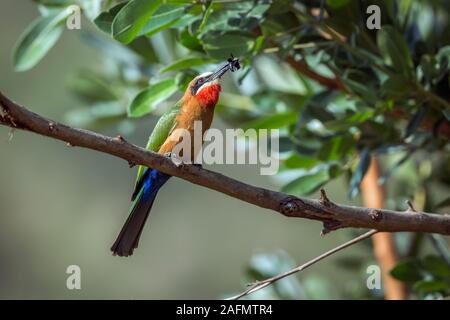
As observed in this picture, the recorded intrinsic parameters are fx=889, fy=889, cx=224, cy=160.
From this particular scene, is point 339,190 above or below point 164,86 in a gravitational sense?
above

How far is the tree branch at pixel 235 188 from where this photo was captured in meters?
2.10

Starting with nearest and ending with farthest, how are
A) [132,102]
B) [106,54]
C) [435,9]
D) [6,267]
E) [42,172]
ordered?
1. [132,102]
2. [435,9]
3. [106,54]
4. [6,267]
5. [42,172]

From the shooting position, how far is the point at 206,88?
3.19 meters

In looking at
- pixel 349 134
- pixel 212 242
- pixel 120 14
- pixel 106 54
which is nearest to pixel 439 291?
pixel 349 134

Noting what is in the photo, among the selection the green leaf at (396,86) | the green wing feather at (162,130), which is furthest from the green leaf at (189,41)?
the green leaf at (396,86)

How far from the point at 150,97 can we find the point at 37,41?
0.51m

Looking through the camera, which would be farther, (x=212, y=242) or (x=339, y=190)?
(x=212, y=242)

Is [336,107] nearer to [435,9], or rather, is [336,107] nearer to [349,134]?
[349,134]

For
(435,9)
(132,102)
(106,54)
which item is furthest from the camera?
(106,54)

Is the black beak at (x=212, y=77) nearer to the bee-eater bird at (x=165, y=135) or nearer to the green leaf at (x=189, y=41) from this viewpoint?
the bee-eater bird at (x=165, y=135)

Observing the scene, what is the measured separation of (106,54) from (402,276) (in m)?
1.70

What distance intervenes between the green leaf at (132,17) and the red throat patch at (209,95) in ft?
2.18

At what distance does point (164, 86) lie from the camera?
9.89ft

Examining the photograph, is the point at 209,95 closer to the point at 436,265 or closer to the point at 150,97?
the point at 150,97
